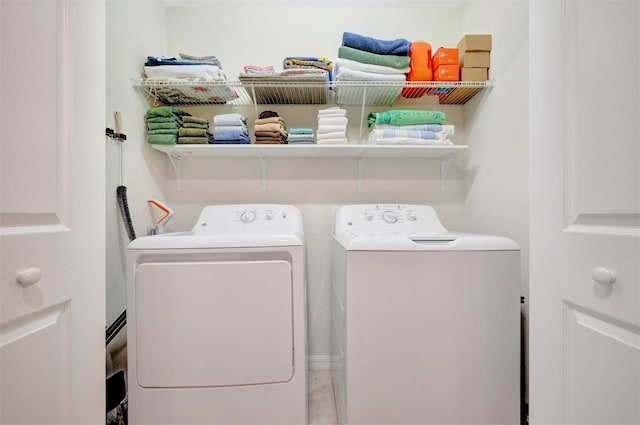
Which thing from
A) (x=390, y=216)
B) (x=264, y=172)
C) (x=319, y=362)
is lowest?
(x=319, y=362)

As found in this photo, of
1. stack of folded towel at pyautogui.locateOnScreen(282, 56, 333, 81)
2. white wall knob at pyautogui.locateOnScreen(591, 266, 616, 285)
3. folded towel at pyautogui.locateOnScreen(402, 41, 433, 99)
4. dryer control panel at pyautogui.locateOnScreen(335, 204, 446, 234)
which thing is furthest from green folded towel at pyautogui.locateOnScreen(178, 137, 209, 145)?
white wall knob at pyautogui.locateOnScreen(591, 266, 616, 285)

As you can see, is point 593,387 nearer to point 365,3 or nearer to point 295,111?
point 295,111

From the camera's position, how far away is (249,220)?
1740 millimetres

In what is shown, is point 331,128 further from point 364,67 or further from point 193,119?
point 193,119

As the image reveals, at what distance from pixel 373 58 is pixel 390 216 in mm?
974

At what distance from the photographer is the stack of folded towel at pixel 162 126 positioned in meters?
A: 1.65

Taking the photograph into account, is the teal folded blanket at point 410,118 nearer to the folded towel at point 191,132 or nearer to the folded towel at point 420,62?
the folded towel at point 420,62

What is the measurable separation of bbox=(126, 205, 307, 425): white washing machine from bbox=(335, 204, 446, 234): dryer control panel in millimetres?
670

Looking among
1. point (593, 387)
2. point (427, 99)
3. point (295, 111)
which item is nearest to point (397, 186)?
point (427, 99)

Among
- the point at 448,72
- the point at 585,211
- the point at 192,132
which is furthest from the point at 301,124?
the point at 585,211

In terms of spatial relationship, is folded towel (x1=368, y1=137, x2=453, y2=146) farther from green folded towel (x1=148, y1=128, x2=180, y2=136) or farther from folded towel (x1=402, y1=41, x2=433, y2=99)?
green folded towel (x1=148, y1=128, x2=180, y2=136)

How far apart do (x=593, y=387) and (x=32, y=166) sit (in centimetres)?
123

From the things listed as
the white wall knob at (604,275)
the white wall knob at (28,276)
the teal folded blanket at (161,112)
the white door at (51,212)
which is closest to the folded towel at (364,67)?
the teal folded blanket at (161,112)

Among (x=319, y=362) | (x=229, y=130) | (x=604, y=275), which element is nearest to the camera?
(x=604, y=275)
